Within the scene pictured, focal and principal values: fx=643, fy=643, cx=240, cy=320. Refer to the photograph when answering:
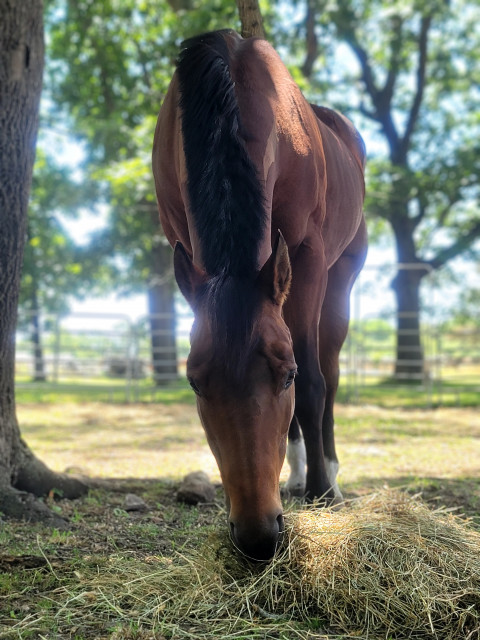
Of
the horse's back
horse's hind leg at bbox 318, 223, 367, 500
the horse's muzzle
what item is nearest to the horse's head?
the horse's muzzle

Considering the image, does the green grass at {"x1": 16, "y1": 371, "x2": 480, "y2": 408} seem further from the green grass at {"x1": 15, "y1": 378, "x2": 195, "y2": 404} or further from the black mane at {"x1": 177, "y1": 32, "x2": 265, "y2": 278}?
Result: the black mane at {"x1": 177, "y1": 32, "x2": 265, "y2": 278}

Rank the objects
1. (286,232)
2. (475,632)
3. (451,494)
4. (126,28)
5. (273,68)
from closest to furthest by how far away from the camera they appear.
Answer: (475,632), (286,232), (273,68), (451,494), (126,28)

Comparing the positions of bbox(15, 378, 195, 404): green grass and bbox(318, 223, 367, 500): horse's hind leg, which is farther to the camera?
bbox(15, 378, 195, 404): green grass

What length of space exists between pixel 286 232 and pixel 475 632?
2054 millimetres

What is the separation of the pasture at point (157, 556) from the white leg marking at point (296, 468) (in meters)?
0.38

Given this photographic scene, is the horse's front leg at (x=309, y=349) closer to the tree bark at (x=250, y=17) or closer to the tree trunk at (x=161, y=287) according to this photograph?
the tree bark at (x=250, y=17)

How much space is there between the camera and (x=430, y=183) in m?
17.5

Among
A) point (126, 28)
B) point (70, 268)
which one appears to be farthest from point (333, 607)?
point (70, 268)

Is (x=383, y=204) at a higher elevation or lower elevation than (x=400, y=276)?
higher

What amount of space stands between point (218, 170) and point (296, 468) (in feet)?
7.35

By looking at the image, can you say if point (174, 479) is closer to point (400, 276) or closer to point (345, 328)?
point (345, 328)

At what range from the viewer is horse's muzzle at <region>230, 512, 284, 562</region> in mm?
2221

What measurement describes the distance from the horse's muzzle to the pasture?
8.7 inches

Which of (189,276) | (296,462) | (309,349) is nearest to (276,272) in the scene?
(189,276)
